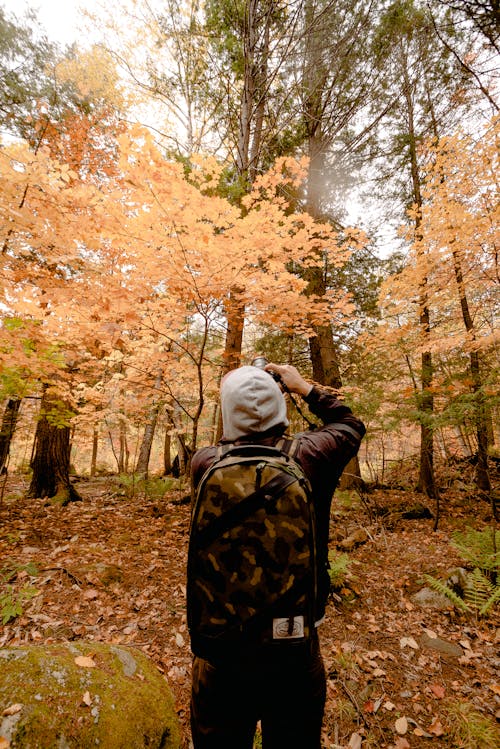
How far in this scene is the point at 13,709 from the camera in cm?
173

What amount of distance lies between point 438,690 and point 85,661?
3125 millimetres

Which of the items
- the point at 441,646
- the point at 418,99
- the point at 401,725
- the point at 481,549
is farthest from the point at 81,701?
the point at 418,99

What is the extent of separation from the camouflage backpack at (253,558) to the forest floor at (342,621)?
217 centimetres

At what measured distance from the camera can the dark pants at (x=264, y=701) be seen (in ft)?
3.89

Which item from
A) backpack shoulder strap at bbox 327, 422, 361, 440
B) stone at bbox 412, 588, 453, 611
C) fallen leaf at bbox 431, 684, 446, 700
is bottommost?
fallen leaf at bbox 431, 684, 446, 700

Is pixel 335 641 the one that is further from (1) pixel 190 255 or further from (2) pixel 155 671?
(1) pixel 190 255

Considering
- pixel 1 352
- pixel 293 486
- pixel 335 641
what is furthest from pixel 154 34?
pixel 335 641

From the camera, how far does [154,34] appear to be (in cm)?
760

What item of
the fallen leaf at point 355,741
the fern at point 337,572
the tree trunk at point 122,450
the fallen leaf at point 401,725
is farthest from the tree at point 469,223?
the tree trunk at point 122,450

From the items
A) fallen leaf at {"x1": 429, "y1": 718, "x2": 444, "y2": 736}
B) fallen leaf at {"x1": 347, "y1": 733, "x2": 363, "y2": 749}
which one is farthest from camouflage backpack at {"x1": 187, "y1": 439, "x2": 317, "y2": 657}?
fallen leaf at {"x1": 429, "y1": 718, "x2": 444, "y2": 736}

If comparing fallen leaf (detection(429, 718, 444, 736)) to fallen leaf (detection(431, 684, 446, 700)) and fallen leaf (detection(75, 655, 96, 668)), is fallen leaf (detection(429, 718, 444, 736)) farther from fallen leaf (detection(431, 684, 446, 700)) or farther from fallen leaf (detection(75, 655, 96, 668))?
fallen leaf (detection(75, 655, 96, 668))

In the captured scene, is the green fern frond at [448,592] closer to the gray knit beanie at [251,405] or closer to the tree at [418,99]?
the tree at [418,99]

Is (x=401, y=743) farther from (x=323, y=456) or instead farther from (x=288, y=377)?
(x=288, y=377)

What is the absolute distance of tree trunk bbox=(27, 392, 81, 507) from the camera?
22.9 ft
